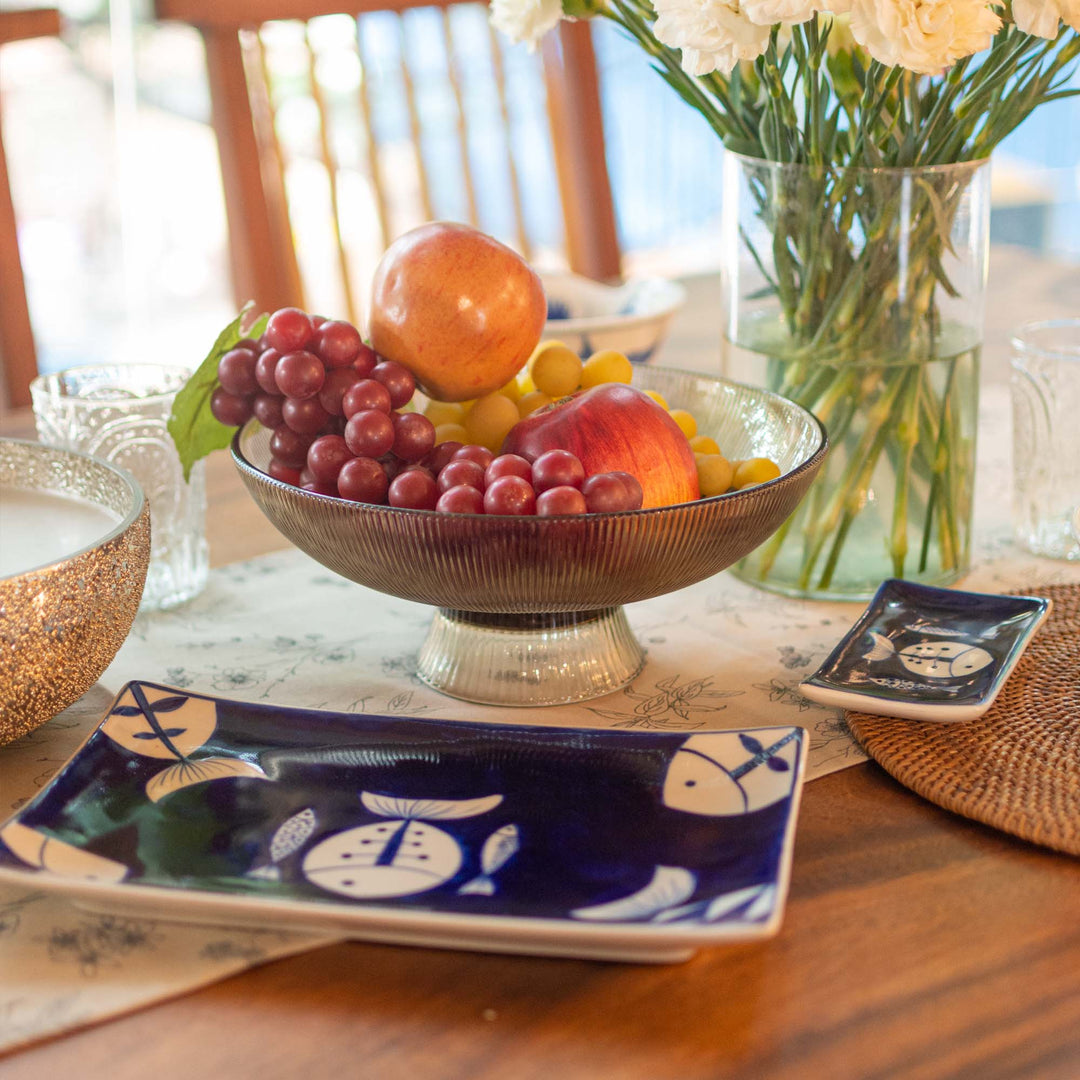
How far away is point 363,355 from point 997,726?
1.21ft

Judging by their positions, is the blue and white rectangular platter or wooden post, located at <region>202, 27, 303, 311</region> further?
wooden post, located at <region>202, 27, 303, 311</region>

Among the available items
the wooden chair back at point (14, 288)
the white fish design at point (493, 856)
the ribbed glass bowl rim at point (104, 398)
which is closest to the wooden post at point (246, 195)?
the wooden chair back at point (14, 288)

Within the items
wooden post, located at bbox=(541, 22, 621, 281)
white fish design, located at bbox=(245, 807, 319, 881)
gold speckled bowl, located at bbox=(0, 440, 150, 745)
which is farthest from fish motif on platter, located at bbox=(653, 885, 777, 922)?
wooden post, located at bbox=(541, 22, 621, 281)

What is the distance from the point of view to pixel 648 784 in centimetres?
51

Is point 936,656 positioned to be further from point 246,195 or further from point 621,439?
point 246,195

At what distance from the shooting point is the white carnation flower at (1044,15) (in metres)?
0.59

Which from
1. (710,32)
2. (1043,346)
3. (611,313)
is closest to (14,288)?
(611,313)

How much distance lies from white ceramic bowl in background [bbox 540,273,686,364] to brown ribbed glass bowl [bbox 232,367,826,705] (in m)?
0.30

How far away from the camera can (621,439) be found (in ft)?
2.03

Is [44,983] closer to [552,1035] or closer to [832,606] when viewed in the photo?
[552,1035]

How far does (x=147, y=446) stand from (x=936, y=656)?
50 centimetres

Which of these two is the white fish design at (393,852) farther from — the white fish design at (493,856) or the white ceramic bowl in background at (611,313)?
the white ceramic bowl in background at (611,313)

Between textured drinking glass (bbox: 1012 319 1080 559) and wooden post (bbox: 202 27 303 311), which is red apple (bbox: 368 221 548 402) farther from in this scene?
wooden post (bbox: 202 27 303 311)

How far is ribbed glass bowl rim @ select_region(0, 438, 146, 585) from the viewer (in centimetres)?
54
